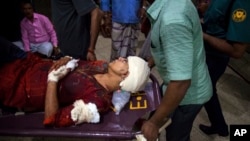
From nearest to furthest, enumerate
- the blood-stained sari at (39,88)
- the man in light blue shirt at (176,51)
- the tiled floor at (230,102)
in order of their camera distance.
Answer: the man in light blue shirt at (176,51) → the blood-stained sari at (39,88) → the tiled floor at (230,102)

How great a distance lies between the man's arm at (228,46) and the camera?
1.84 m

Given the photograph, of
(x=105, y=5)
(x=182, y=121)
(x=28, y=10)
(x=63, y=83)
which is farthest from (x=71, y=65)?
(x=28, y=10)

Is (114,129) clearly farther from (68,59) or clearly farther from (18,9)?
(18,9)

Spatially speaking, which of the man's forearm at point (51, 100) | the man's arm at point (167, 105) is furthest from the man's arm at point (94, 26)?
the man's arm at point (167, 105)

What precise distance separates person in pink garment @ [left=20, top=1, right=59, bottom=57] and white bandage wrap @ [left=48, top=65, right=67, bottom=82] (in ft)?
4.48

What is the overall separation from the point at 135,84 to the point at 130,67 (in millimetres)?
131

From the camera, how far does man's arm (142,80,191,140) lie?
1.38m

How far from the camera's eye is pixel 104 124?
1884mm

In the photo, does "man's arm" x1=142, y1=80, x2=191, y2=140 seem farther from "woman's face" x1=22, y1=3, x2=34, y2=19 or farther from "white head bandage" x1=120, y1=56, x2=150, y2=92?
"woman's face" x1=22, y1=3, x2=34, y2=19

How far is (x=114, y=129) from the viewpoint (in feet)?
5.98

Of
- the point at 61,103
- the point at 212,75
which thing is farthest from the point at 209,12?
the point at 61,103

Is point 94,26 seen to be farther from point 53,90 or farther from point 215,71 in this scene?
point 215,71

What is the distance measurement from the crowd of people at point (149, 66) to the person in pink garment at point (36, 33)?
903mm

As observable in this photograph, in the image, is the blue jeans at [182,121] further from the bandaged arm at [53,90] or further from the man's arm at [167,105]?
the bandaged arm at [53,90]
